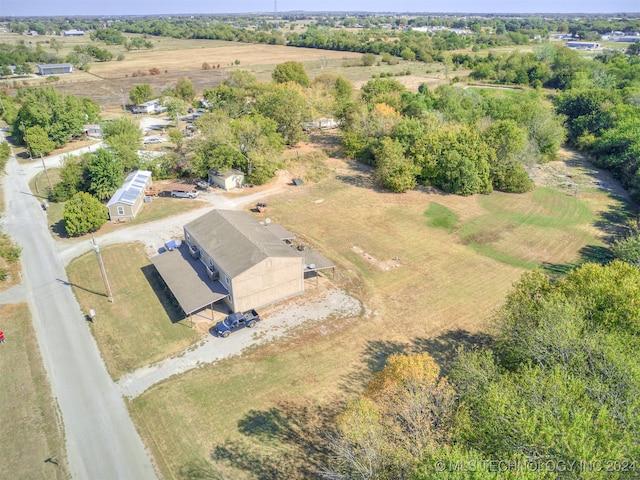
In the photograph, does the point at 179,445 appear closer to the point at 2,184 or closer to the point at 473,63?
the point at 2,184

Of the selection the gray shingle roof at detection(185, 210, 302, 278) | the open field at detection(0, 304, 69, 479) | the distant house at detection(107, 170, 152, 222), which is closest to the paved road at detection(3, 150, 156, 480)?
the open field at detection(0, 304, 69, 479)

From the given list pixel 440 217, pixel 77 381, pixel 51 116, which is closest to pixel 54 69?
pixel 51 116

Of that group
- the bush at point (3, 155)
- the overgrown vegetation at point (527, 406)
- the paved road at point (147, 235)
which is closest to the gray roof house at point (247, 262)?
the paved road at point (147, 235)

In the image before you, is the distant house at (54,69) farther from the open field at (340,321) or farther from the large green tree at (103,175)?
the open field at (340,321)

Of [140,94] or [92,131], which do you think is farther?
[140,94]

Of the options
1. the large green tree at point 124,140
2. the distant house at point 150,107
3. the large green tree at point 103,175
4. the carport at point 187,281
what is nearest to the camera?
the carport at point 187,281

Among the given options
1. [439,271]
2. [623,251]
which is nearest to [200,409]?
[439,271]

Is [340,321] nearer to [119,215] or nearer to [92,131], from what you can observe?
[119,215]
